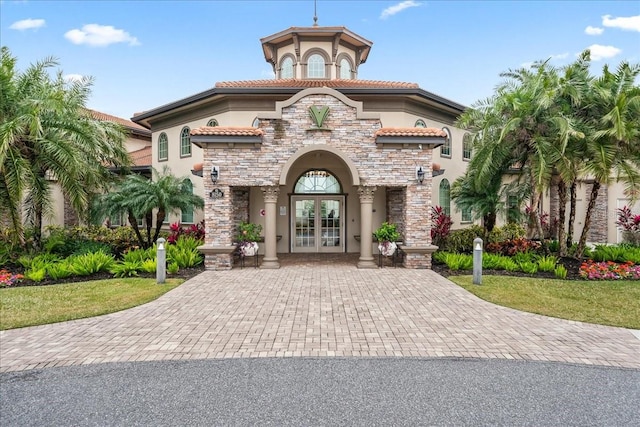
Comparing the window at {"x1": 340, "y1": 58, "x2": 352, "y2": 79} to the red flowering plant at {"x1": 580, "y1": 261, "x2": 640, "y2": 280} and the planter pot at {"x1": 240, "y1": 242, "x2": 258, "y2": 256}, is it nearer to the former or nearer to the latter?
the planter pot at {"x1": 240, "y1": 242, "x2": 258, "y2": 256}

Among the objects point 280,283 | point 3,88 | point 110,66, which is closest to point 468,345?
point 280,283

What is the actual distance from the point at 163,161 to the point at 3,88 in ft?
27.9

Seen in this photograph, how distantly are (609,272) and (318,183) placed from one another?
10803 millimetres

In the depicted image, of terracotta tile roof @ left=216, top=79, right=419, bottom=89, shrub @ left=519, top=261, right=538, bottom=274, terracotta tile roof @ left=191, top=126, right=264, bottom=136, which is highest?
terracotta tile roof @ left=216, top=79, right=419, bottom=89

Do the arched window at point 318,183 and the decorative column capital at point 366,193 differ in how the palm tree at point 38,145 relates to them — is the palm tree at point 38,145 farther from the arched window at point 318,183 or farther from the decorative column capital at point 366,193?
the decorative column capital at point 366,193

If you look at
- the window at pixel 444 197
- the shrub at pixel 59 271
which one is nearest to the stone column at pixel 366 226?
the window at pixel 444 197

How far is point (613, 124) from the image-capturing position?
35.8 ft

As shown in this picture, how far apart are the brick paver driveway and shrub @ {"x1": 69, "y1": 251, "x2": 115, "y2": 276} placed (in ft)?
12.6

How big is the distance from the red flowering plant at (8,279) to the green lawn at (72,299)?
72 centimetres

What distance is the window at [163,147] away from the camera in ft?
64.4

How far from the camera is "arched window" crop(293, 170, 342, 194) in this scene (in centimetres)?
1614

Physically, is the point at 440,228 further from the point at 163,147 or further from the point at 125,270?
the point at 163,147

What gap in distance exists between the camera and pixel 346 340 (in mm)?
6004

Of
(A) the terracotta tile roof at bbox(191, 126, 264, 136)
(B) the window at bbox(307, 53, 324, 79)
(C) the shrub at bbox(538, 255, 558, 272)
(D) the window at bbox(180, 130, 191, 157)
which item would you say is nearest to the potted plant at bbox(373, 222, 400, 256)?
(C) the shrub at bbox(538, 255, 558, 272)
